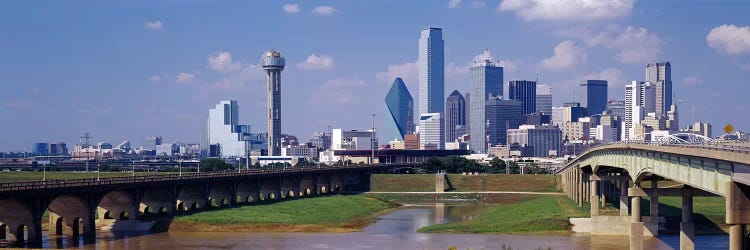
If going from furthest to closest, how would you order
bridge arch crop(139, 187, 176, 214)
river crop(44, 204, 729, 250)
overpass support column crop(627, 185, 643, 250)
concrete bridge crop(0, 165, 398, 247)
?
bridge arch crop(139, 187, 176, 214) → river crop(44, 204, 729, 250) → concrete bridge crop(0, 165, 398, 247) → overpass support column crop(627, 185, 643, 250)

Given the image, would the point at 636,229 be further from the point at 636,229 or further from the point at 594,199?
the point at 594,199

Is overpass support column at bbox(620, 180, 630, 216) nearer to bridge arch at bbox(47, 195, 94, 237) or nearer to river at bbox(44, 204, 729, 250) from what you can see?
river at bbox(44, 204, 729, 250)

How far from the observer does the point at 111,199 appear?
300 ft

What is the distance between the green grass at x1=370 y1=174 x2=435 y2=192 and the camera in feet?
527

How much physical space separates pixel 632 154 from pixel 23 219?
47900 mm

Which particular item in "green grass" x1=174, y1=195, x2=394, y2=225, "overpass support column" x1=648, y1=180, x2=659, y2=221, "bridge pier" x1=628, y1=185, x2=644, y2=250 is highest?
"overpass support column" x1=648, y1=180, x2=659, y2=221

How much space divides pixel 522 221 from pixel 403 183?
72963 millimetres

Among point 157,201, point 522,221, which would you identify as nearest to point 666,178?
point 522,221

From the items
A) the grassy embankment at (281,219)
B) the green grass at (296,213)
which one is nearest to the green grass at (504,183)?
the green grass at (296,213)

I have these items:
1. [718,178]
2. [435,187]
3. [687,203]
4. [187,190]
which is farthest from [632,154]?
[435,187]

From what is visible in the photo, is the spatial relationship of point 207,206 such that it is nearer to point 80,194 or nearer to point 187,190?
point 187,190

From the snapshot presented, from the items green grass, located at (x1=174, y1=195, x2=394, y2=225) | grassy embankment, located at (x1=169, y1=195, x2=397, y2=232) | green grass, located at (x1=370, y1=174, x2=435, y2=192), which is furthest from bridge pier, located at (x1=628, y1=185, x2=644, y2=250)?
green grass, located at (x1=370, y1=174, x2=435, y2=192)

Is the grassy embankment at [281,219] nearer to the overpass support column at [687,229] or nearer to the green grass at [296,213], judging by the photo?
the green grass at [296,213]

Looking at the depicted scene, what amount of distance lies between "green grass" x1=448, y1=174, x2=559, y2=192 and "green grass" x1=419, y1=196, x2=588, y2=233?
44734mm
